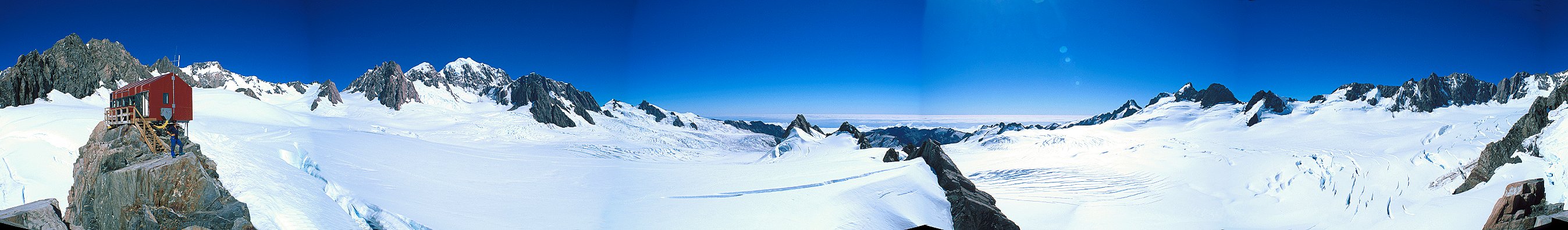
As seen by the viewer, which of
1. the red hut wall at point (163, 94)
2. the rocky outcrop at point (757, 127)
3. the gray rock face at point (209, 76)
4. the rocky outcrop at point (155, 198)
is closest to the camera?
the rocky outcrop at point (155, 198)

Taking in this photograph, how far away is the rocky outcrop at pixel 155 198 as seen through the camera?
223 inches

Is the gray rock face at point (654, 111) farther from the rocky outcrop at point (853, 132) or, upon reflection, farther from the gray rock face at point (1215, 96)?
the gray rock face at point (1215, 96)

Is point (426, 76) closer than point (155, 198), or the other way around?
point (155, 198)

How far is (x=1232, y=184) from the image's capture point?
60.3 feet

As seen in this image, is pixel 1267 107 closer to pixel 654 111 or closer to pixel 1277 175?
pixel 1277 175

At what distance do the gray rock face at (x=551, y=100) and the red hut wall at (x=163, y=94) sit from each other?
133ft

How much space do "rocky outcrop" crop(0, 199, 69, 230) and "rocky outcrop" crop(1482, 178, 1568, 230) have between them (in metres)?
16.7

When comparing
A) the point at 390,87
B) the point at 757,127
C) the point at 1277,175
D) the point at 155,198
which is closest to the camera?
the point at 155,198

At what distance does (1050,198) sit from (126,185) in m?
20.3

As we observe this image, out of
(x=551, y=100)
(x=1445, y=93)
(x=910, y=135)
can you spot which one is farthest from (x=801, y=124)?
(x=1445, y=93)

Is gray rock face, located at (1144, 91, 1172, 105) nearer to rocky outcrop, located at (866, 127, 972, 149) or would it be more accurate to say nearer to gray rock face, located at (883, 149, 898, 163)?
rocky outcrop, located at (866, 127, 972, 149)

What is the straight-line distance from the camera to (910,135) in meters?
47.2

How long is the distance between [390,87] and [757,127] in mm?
38377

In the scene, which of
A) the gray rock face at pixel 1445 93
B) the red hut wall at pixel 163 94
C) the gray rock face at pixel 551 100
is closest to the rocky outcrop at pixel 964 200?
the red hut wall at pixel 163 94
